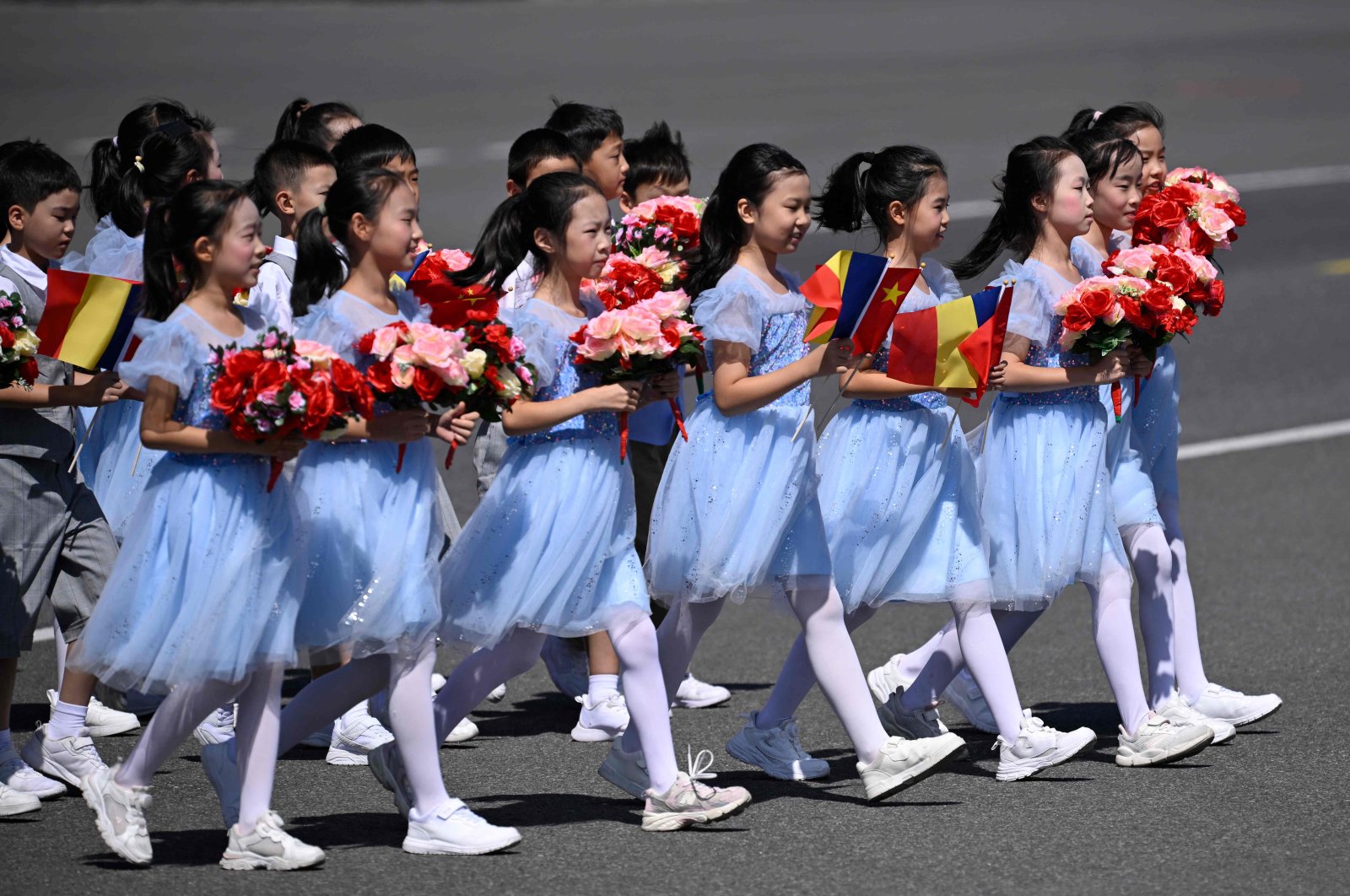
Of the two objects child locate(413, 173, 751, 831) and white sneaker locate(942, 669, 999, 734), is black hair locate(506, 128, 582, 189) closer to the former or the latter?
child locate(413, 173, 751, 831)

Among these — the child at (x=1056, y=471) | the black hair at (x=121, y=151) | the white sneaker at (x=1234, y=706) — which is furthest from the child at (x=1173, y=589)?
the black hair at (x=121, y=151)

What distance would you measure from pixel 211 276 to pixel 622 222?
1.93m

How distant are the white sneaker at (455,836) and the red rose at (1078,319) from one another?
2.72 m

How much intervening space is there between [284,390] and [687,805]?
1.91 m

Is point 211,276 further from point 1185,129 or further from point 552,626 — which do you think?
point 1185,129

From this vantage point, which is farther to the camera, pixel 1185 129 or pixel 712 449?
pixel 1185 129

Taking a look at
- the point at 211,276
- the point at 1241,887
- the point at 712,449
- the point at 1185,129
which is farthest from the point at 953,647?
the point at 1185,129

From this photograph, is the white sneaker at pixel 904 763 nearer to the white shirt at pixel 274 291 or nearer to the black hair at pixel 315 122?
the white shirt at pixel 274 291

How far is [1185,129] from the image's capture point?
26.1 metres

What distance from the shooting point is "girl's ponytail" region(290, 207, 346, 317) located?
20.7 ft

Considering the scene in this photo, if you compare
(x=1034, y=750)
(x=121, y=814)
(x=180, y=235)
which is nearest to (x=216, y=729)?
(x=121, y=814)

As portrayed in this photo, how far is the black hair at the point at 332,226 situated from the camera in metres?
6.18

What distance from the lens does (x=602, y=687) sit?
7816 millimetres

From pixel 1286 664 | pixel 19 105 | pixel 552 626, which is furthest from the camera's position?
pixel 19 105
